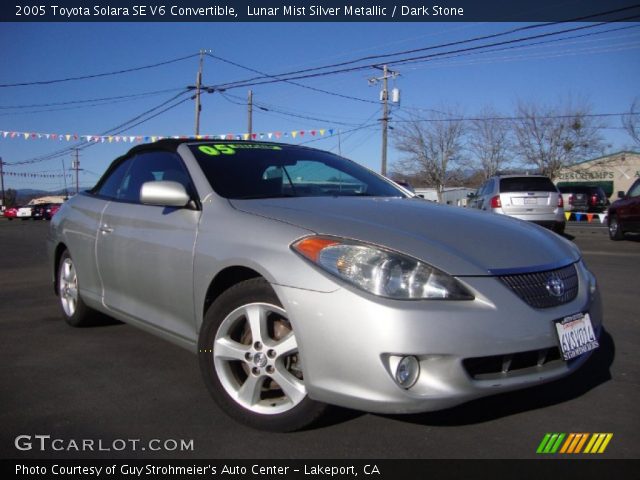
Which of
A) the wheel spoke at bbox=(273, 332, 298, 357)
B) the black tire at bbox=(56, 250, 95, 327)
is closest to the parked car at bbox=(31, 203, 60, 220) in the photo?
the black tire at bbox=(56, 250, 95, 327)

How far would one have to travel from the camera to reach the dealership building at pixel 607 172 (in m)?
42.6

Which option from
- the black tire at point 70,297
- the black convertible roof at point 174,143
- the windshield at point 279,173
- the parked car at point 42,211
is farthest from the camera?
the parked car at point 42,211

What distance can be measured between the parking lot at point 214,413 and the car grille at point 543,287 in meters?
0.64

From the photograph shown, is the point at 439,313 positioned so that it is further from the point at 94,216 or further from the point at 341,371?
the point at 94,216

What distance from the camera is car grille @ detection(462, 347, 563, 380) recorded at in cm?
228

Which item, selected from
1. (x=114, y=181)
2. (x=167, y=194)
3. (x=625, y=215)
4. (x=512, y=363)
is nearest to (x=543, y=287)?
(x=512, y=363)

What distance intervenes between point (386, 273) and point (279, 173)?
4.91 feet

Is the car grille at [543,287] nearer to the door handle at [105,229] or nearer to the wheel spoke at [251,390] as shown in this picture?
the wheel spoke at [251,390]

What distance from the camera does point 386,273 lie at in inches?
90.6

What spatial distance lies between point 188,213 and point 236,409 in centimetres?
114

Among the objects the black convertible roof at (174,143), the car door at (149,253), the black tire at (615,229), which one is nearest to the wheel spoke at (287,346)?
the car door at (149,253)

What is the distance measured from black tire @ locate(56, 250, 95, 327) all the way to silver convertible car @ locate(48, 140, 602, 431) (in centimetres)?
112

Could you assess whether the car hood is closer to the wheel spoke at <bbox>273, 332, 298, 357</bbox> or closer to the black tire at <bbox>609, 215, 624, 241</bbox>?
the wheel spoke at <bbox>273, 332, 298, 357</bbox>

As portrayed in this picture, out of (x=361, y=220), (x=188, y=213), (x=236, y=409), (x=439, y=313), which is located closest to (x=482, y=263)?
(x=439, y=313)
